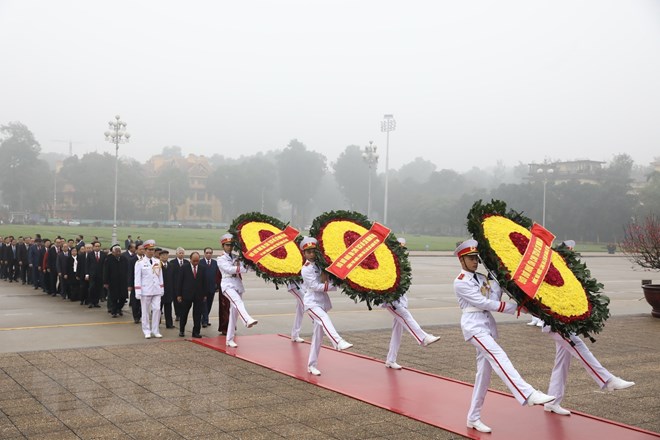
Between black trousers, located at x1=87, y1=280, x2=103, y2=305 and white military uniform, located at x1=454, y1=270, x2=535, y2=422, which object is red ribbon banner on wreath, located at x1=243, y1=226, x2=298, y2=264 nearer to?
white military uniform, located at x1=454, y1=270, x2=535, y2=422

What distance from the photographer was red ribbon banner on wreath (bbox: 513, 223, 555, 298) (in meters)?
6.75

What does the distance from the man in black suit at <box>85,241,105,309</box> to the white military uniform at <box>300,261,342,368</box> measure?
27.9 feet

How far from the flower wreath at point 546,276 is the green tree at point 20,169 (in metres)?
104

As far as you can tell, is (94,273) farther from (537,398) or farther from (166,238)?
(166,238)

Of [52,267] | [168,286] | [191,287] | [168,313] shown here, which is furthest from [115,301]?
[52,267]

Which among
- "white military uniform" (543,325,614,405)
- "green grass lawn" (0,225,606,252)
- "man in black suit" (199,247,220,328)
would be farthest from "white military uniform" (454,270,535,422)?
"green grass lawn" (0,225,606,252)

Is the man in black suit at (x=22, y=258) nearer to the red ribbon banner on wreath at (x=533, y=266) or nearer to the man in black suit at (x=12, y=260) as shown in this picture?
the man in black suit at (x=12, y=260)

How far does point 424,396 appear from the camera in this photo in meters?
8.45

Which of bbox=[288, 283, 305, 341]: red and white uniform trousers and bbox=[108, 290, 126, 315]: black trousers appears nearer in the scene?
bbox=[288, 283, 305, 341]: red and white uniform trousers

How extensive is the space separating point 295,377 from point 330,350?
2337mm

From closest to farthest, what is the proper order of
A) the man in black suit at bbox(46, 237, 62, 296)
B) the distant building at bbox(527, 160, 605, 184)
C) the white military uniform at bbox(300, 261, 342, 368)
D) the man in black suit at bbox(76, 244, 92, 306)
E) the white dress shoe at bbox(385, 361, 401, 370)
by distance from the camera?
the white military uniform at bbox(300, 261, 342, 368), the white dress shoe at bbox(385, 361, 401, 370), the man in black suit at bbox(76, 244, 92, 306), the man in black suit at bbox(46, 237, 62, 296), the distant building at bbox(527, 160, 605, 184)


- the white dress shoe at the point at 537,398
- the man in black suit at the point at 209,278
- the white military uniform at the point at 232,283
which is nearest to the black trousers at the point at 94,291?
the man in black suit at the point at 209,278

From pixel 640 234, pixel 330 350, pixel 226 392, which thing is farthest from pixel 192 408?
pixel 640 234

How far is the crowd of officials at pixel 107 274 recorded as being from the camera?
1314 centimetres
